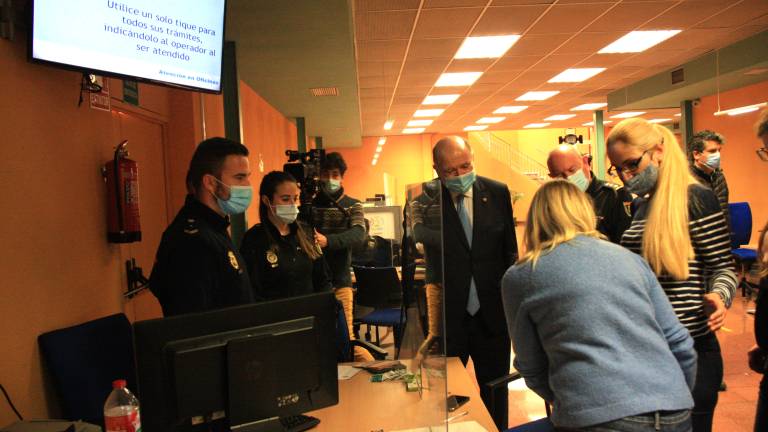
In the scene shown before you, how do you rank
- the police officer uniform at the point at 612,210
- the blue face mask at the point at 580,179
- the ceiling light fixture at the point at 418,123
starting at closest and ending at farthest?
the police officer uniform at the point at 612,210
the blue face mask at the point at 580,179
the ceiling light fixture at the point at 418,123

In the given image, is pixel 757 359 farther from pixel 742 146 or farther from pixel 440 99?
pixel 742 146

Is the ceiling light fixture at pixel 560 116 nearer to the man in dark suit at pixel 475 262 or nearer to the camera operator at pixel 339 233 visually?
the camera operator at pixel 339 233

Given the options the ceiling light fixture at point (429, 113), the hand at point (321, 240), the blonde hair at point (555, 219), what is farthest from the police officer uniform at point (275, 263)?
the ceiling light fixture at point (429, 113)

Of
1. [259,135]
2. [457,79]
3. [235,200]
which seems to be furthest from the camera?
[457,79]

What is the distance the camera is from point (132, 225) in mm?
2271

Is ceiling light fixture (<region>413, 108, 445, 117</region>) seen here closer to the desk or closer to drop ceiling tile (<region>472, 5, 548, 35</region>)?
drop ceiling tile (<region>472, 5, 548, 35</region>)

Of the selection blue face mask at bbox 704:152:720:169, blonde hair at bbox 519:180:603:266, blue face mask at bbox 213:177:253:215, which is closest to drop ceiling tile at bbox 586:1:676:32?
blue face mask at bbox 704:152:720:169

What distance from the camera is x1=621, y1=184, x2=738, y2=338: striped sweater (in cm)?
164

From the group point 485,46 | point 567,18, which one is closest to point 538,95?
point 485,46

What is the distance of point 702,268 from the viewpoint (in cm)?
169

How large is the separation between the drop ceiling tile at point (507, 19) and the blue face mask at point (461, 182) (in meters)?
3.08

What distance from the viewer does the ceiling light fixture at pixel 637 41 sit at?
579 centimetres

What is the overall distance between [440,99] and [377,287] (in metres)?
5.92

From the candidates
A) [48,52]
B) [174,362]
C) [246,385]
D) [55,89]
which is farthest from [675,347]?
[55,89]
